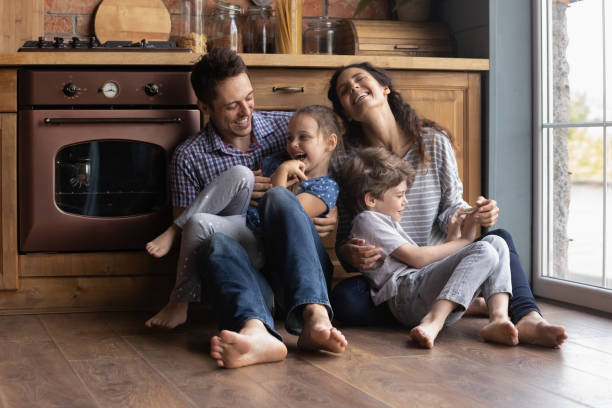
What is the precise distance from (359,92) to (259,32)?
0.86 meters

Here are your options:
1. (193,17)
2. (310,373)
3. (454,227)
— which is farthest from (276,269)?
(193,17)

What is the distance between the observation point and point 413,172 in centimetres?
227

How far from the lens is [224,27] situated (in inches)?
120

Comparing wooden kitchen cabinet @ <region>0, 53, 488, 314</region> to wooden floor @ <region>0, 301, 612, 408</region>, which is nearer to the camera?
wooden floor @ <region>0, 301, 612, 408</region>

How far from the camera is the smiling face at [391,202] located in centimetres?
218

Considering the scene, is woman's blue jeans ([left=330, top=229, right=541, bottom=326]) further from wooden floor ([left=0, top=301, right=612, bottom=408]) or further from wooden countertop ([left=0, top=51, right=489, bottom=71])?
wooden countertop ([left=0, top=51, right=489, bottom=71])

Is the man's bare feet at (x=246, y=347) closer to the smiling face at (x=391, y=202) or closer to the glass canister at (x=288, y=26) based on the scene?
the smiling face at (x=391, y=202)

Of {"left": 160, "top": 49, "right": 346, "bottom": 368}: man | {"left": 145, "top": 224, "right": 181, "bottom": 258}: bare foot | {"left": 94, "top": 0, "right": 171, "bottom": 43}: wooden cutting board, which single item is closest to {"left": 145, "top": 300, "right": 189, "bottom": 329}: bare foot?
{"left": 145, "top": 224, "right": 181, "bottom": 258}: bare foot

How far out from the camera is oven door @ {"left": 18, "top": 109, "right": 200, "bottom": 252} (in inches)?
98.9

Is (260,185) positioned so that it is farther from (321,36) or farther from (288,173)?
(321,36)

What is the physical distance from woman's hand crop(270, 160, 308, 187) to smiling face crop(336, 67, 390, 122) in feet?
0.90

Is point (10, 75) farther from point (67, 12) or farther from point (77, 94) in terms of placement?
point (67, 12)

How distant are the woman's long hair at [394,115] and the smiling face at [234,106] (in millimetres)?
283

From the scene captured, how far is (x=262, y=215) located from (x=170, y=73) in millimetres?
792
